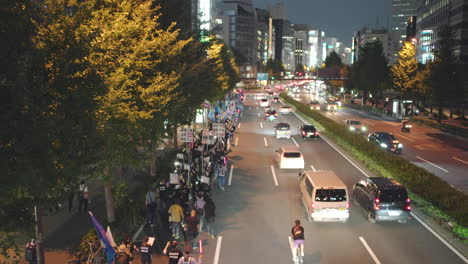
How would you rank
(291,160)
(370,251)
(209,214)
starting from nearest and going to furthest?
(370,251) → (209,214) → (291,160)

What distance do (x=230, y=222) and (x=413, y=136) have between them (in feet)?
118

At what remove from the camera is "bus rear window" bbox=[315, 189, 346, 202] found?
57.3 feet

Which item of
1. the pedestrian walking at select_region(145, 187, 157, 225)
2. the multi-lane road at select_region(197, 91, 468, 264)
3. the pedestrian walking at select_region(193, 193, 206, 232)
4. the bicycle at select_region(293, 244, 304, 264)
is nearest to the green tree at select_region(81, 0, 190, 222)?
the pedestrian walking at select_region(145, 187, 157, 225)

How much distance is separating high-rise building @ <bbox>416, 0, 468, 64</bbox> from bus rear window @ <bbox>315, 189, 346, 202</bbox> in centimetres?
6451

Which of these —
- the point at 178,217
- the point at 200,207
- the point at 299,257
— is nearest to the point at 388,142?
the point at 200,207

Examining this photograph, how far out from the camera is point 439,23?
106125 millimetres

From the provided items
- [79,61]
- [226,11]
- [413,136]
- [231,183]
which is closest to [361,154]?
[231,183]

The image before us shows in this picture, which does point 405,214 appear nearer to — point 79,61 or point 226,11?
point 79,61

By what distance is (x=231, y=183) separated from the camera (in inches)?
1001

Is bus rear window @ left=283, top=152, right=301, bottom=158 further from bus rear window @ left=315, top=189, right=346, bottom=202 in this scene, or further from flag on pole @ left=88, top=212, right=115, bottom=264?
flag on pole @ left=88, top=212, right=115, bottom=264

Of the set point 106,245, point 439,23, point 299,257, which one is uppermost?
point 439,23

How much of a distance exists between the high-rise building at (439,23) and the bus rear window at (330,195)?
212 feet

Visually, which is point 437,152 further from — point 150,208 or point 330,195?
point 150,208

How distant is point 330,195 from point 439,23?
4077 inches
